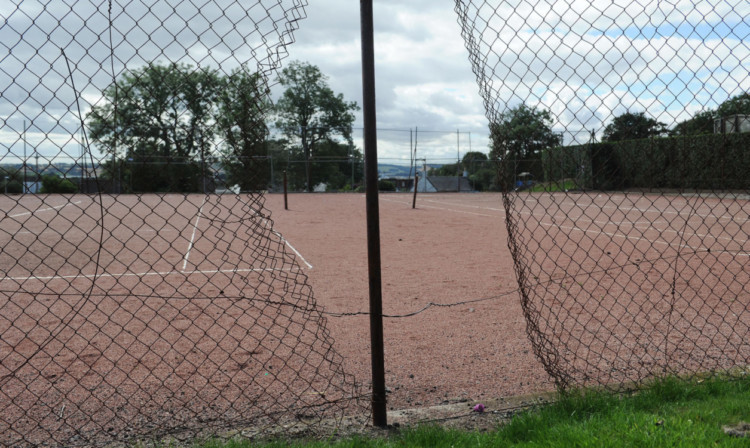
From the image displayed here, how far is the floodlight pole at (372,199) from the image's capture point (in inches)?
123

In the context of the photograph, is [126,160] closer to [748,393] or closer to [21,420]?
[21,420]

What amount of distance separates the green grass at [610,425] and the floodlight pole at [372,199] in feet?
0.85

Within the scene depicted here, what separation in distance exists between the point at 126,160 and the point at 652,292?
18.4ft

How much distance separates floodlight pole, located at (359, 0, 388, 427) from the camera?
123 inches

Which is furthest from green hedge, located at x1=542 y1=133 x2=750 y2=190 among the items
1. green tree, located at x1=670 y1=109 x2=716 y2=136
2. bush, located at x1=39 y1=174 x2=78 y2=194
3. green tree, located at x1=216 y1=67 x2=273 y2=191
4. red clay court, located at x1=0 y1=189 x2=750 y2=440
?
bush, located at x1=39 y1=174 x2=78 y2=194

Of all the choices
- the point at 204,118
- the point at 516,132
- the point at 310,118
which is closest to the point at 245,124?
the point at 204,118

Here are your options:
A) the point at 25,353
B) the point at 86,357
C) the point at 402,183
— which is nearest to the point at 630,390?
the point at 86,357

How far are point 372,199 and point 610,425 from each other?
64.3 inches

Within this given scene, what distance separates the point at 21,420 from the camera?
11.8 feet

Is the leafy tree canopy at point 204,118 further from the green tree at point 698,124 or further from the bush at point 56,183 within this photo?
the green tree at point 698,124

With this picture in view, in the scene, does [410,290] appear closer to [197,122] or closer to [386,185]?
[197,122]

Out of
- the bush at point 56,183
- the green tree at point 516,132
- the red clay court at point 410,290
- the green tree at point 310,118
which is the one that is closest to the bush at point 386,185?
the green tree at point 310,118

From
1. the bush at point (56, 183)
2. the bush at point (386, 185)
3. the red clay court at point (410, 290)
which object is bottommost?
Result: the red clay court at point (410, 290)

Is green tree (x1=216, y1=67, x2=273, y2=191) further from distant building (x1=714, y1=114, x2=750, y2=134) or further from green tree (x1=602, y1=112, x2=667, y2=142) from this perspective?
distant building (x1=714, y1=114, x2=750, y2=134)
